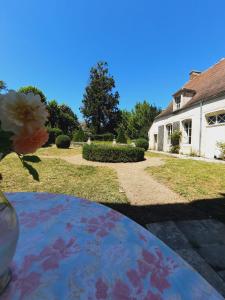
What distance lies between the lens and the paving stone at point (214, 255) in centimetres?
248

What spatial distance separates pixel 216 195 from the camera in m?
5.28

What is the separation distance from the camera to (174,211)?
163 inches

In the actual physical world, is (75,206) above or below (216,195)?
above

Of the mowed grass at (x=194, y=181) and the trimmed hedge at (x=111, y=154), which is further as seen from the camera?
the trimmed hedge at (x=111, y=154)

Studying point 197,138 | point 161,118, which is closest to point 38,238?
point 197,138

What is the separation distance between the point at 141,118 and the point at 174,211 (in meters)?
31.6

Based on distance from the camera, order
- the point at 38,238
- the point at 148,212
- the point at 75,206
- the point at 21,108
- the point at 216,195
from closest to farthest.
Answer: the point at 21,108, the point at 38,238, the point at 75,206, the point at 148,212, the point at 216,195

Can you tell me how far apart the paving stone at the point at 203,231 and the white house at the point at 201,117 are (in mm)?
9917

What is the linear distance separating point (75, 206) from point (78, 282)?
32.1 inches

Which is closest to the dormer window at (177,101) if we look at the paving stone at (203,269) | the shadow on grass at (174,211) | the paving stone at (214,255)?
the shadow on grass at (174,211)

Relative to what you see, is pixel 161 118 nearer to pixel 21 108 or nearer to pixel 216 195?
pixel 216 195

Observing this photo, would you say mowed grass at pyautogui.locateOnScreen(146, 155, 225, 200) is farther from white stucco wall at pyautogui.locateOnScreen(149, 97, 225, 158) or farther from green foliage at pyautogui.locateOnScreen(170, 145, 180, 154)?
green foliage at pyautogui.locateOnScreen(170, 145, 180, 154)

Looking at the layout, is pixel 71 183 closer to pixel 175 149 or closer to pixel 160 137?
pixel 175 149

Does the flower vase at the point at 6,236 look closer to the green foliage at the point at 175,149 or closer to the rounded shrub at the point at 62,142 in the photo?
the green foliage at the point at 175,149
